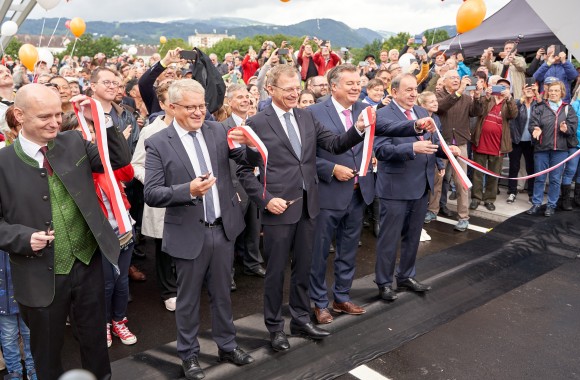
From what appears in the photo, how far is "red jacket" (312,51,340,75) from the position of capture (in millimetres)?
10945

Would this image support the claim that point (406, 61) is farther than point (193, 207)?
Yes

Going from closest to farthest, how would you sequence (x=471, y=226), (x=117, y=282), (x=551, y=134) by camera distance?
(x=117, y=282)
(x=471, y=226)
(x=551, y=134)

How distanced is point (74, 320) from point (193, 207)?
103 cm

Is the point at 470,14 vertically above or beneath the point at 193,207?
above

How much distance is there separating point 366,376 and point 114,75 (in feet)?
11.0

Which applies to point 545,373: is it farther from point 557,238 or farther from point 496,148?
point 496,148

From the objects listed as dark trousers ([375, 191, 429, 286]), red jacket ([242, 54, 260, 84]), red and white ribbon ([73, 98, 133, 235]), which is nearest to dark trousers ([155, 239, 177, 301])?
red and white ribbon ([73, 98, 133, 235])

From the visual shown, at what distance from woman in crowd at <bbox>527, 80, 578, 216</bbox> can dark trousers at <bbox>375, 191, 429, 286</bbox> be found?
361cm

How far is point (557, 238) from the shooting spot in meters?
6.64

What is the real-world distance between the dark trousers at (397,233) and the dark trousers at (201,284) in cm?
179

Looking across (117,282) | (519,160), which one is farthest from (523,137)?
(117,282)

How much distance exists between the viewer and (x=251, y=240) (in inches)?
232

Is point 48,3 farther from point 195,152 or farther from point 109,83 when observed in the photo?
point 195,152

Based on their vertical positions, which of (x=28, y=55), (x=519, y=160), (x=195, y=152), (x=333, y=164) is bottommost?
(x=519, y=160)
